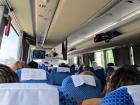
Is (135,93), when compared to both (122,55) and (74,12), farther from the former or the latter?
(122,55)

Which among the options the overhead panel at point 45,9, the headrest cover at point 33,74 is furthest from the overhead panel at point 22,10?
the headrest cover at point 33,74

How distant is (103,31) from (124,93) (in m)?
7.74

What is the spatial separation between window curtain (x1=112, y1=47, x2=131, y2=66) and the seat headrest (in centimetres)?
801

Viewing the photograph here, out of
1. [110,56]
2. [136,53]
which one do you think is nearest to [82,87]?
[136,53]

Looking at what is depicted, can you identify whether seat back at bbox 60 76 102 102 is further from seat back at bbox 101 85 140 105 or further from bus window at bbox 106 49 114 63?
bus window at bbox 106 49 114 63

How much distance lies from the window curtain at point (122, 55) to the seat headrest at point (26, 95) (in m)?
8.01

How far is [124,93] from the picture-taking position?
1.10m

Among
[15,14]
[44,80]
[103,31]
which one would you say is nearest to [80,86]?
[44,80]

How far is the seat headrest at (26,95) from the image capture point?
1.13m

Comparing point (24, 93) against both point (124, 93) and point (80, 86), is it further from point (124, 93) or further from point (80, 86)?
point (80, 86)

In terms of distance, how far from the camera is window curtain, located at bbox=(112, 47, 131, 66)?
896 cm

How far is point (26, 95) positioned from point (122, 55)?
856cm

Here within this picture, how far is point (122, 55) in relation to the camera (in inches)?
369

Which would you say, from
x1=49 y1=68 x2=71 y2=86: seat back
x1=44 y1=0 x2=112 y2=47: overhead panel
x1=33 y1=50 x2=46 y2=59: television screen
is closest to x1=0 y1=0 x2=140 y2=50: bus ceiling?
x1=44 y1=0 x2=112 y2=47: overhead panel
